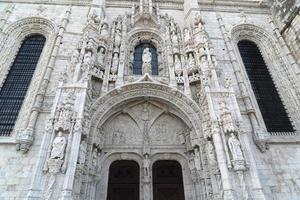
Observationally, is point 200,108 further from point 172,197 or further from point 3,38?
point 3,38

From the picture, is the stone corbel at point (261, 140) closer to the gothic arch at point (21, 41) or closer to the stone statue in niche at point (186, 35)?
the stone statue in niche at point (186, 35)

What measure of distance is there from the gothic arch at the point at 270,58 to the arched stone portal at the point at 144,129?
3406mm

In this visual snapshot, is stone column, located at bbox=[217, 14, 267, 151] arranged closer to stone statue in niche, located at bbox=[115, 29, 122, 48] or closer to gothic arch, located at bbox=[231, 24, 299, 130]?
gothic arch, located at bbox=[231, 24, 299, 130]

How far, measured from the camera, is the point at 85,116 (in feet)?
24.6

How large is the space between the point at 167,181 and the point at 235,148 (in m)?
2.96

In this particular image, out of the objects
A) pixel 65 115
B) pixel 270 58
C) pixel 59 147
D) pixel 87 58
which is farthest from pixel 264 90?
pixel 59 147

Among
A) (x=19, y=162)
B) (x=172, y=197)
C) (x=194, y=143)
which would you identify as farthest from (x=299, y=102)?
(x=19, y=162)

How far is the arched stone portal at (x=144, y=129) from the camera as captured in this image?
313 inches

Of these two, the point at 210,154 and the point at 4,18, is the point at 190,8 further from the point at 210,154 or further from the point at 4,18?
the point at 4,18

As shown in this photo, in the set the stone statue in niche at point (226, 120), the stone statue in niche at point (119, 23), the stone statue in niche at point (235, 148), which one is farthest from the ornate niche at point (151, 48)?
the stone statue in niche at point (235, 148)

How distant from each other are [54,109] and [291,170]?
27.8 feet

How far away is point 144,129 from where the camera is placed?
8828 mm

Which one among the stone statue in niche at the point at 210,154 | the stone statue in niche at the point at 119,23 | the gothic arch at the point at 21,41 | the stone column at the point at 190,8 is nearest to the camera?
the stone statue in niche at the point at 210,154

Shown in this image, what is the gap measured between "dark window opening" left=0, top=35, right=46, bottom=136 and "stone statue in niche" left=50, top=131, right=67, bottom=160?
3.05 metres
